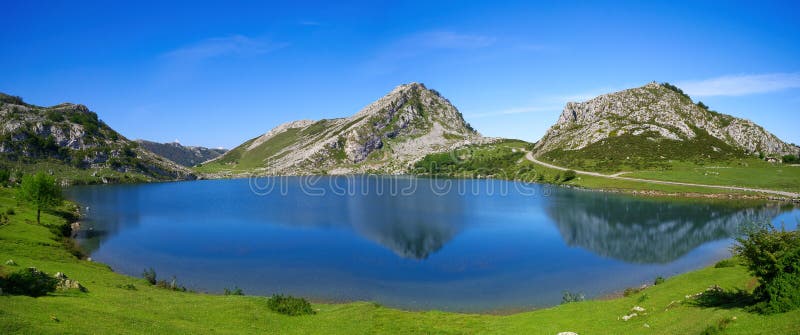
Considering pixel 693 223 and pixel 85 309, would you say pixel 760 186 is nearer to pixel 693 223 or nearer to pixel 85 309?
pixel 693 223

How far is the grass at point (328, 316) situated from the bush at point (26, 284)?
3.33 ft

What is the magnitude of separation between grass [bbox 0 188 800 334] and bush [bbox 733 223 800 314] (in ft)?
3.05

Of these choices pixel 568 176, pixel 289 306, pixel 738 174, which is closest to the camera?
pixel 289 306

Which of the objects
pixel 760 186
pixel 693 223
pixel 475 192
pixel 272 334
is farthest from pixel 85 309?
pixel 760 186

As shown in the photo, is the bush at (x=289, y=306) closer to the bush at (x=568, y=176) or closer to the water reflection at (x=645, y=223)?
the water reflection at (x=645, y=223)

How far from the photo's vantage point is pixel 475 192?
173m

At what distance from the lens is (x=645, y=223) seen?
97312mm

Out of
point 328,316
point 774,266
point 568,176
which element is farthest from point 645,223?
point 568,176

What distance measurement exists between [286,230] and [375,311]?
60201 millimetres

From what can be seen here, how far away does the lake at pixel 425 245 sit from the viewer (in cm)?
5191

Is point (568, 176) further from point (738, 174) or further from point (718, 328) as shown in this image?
point (718, 328)

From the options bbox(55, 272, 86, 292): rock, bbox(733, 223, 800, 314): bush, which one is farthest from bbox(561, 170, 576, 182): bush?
bbox(55, 272, 86, 292): rock

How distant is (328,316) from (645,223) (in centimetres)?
8998

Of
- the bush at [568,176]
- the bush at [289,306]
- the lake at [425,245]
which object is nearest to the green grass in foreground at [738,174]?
the bush at [568,176]
